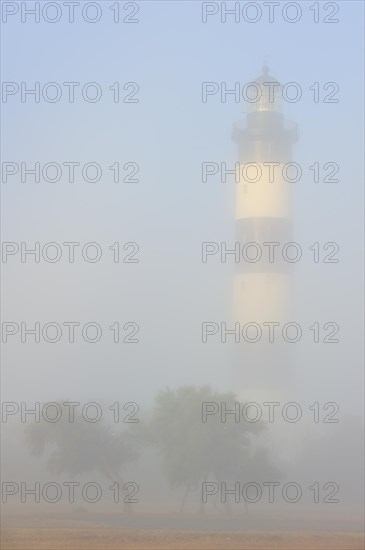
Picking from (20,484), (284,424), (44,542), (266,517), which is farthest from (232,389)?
(44,542)

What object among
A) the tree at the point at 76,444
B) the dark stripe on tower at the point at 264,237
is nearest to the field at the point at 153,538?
the tree at the point at 76,444

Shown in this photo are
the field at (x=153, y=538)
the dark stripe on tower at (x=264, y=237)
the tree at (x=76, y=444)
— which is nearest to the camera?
the field at (x=153, y=538)

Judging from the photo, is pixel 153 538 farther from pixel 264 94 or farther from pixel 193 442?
pixel 264 94

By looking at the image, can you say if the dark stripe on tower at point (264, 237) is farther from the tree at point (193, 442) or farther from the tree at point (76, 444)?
the tree at point (76, 444)

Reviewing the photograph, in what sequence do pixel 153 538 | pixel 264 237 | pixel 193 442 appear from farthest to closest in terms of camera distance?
pixel 264 237 → pixel 193 442 → pixel 153 538

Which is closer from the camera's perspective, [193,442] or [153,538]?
[153,538]

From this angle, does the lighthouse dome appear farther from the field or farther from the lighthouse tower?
the field

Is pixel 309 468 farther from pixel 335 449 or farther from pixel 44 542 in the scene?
pixel 44 542

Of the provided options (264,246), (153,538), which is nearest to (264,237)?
(264,246)
